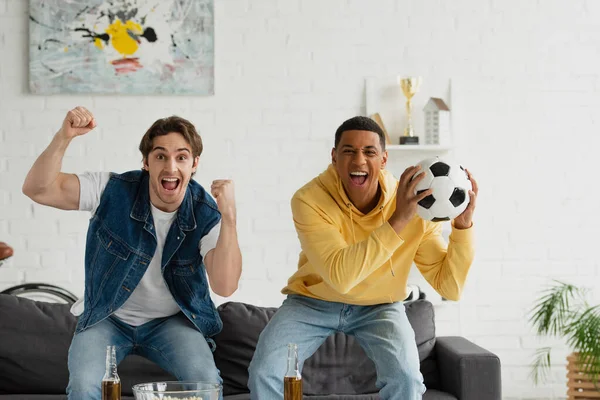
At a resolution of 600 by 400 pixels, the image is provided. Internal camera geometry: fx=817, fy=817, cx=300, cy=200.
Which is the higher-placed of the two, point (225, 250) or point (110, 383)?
point (225, 250)

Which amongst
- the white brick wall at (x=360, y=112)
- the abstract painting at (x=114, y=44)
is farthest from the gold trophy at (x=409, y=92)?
the abstract painting at (x=114, y=44)

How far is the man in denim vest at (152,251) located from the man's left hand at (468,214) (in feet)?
2.46

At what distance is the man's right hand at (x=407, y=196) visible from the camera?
2566mm

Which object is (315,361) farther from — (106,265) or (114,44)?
(114,44)

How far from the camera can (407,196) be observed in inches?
102

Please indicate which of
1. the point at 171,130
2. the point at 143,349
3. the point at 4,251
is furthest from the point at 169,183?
the point at 4,251

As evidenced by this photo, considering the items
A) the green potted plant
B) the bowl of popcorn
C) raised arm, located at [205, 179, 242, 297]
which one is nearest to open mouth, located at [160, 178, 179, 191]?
raised arm, located at [205, 179, 242, 297]

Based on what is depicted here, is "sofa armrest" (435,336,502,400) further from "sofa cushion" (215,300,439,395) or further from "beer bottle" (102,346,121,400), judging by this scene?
"beer bottle" (102,346,121,400)

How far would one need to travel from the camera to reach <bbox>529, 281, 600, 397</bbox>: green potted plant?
4074 mm

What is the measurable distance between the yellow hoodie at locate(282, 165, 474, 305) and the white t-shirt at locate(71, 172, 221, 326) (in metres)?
0.35

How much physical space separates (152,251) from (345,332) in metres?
0.74

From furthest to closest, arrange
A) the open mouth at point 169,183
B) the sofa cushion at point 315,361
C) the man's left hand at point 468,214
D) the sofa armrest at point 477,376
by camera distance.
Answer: the sofa cushion at point 315,361 → the sofa armrest at point 477,376 → the open mouth at point 169,183 → the man's left hand at point 468,214

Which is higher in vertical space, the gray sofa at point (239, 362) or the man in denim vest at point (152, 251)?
the man in denim vest at point (152, 251)

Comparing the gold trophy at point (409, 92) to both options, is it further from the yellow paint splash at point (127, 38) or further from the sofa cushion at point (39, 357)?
the sofa cushion at point (39, 357)
